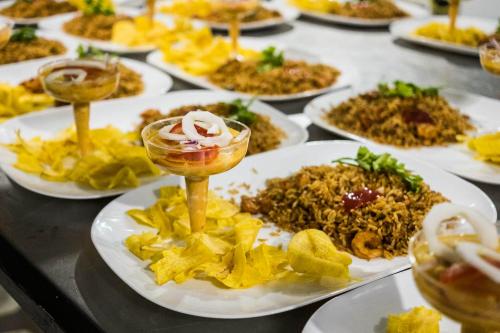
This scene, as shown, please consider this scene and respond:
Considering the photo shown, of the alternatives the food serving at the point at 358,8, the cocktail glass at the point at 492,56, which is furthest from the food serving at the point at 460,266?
the food serving at the point at 358,8

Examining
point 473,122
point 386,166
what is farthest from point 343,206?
point 473,122

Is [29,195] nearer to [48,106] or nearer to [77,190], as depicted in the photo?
[77,190]

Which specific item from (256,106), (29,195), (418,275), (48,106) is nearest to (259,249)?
(418,275)

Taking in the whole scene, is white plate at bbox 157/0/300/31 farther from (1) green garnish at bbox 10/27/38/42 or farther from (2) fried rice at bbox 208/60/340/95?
(1) green garnish at bbox 10/27/38/42

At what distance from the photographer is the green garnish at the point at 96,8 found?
12.1ft

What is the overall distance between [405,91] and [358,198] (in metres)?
0.84

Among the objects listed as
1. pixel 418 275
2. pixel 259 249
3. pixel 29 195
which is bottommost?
pixel 29 195

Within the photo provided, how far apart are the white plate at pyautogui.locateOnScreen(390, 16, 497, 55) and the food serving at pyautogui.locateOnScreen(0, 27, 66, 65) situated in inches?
73.8

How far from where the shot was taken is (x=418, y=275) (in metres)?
0.95

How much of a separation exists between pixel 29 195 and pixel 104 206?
0.25 metres

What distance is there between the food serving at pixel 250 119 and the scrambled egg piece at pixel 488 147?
66cm

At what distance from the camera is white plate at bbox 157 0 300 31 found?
3744mm

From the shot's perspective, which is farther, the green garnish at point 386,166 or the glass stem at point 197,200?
the green garnish at point 386,166

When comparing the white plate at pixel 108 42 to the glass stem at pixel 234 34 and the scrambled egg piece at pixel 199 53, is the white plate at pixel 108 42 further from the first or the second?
the glass stem at pixel 234 34
